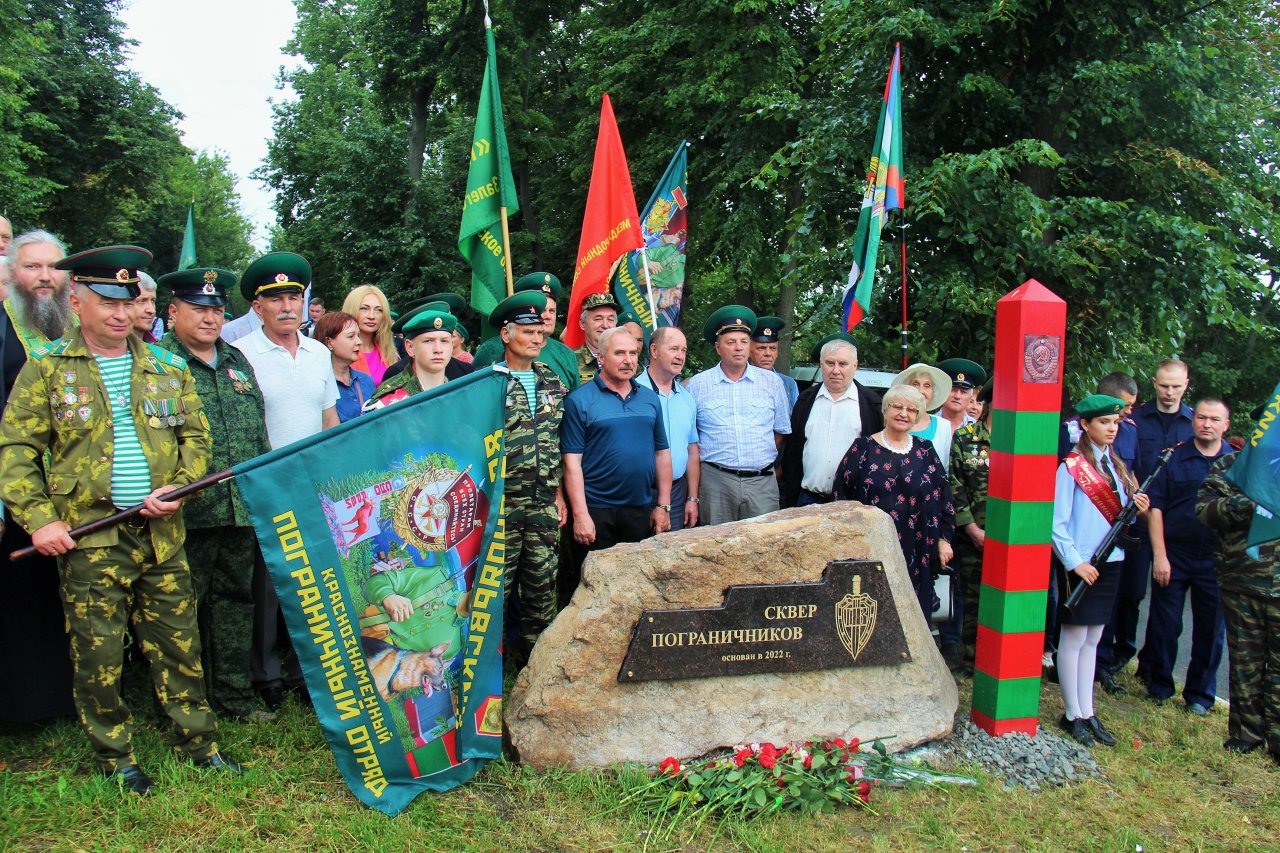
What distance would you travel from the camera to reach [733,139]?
48.1ft

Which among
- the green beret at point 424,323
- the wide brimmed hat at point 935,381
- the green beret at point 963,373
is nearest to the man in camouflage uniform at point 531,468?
the green beret at point 424,323

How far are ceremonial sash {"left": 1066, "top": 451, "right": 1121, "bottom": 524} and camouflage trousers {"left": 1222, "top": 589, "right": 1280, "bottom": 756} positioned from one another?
2.63ft

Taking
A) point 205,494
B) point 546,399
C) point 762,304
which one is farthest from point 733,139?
point 205,494

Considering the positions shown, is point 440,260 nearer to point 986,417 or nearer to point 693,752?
point 986,417

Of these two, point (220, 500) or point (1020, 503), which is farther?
point (1020, 503)

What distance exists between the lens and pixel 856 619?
4.25 metres

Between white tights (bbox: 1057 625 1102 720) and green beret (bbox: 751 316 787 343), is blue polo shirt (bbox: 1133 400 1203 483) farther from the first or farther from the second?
green beret (bbox: 751 316 787 343)

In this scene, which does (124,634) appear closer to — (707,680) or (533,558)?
(533,558)

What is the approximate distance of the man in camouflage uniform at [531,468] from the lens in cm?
447

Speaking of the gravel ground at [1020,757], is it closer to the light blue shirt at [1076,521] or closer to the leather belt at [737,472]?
the light blue shirt at [1076,521]

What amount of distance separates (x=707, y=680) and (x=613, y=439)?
4.45ft

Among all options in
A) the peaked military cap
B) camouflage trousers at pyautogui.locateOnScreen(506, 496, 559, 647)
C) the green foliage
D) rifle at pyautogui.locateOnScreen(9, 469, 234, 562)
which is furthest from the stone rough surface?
the green foliage

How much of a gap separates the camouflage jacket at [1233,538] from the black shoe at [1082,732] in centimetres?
107

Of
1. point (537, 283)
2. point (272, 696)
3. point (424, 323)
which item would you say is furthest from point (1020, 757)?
point (537, 283)
